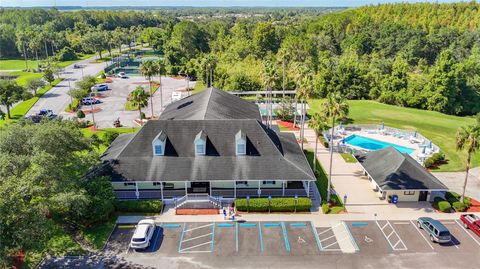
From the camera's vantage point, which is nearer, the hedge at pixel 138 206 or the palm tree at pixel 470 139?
the palm tree at pixel 470 139

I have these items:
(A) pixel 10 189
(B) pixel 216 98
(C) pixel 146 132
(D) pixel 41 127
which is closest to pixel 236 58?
(B) pixel 216 98

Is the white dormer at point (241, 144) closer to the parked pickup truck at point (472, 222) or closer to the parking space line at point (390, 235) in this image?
the parking space line at point (390, 235)

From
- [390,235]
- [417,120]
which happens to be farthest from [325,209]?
[417,120]

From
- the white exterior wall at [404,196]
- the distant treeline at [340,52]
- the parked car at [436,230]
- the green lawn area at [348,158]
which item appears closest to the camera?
the parked car at [436,230]

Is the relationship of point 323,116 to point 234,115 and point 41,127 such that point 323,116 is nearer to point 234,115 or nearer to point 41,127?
point 234,115

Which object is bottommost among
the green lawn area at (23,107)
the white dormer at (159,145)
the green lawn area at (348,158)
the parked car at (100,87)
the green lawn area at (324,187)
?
the green lawn area at (324,187)

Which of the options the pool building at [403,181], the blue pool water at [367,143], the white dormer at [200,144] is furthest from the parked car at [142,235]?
the blue pool water at [367,143]
